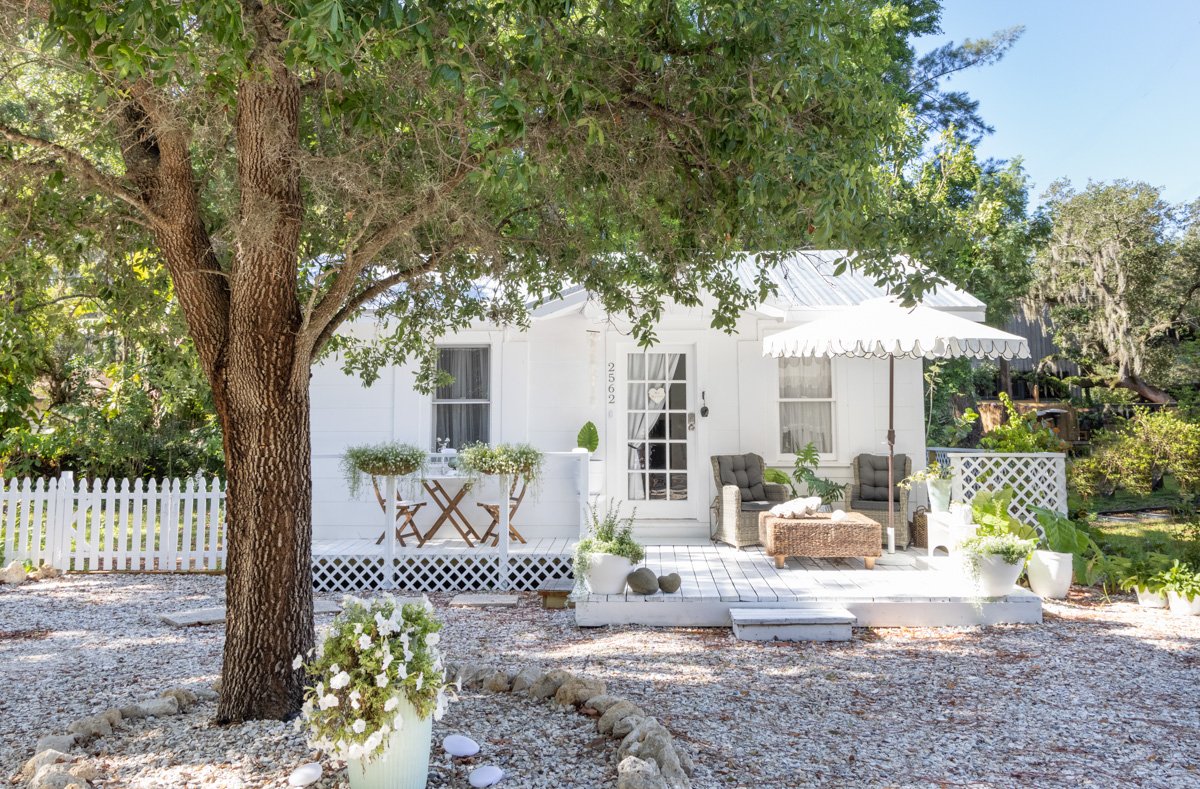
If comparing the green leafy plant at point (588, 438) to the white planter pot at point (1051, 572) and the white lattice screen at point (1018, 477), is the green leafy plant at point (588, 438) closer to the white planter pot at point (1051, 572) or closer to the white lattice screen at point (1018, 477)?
the white lattice screen at point (1018, 477)

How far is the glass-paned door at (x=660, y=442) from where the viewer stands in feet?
33.5

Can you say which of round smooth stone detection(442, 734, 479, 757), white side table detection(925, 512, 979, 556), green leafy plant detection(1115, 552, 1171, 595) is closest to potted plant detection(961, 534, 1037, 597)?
white side table detection(925, 512, 979, 556)

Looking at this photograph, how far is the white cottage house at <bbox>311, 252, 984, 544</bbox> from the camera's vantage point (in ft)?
31.3

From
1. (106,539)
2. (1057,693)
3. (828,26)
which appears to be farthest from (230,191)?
(106,539)

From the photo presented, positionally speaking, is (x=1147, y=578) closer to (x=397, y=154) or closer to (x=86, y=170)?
(x=397, y=154)

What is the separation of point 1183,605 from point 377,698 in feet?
23.8

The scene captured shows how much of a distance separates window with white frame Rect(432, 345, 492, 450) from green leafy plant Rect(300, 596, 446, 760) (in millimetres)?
6580

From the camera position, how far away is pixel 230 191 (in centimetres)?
480

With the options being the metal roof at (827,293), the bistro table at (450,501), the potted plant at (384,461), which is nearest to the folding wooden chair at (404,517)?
the bistro table at (450,501)

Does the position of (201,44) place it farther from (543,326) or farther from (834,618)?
(543,326)

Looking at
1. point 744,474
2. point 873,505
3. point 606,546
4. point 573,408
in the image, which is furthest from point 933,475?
point 573,408

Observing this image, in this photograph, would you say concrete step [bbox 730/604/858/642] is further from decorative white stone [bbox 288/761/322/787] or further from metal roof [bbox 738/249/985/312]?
metal roof [bbox 738/249/985/312]

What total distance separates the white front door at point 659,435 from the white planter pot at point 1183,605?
492cm

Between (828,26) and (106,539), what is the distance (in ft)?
32.8
